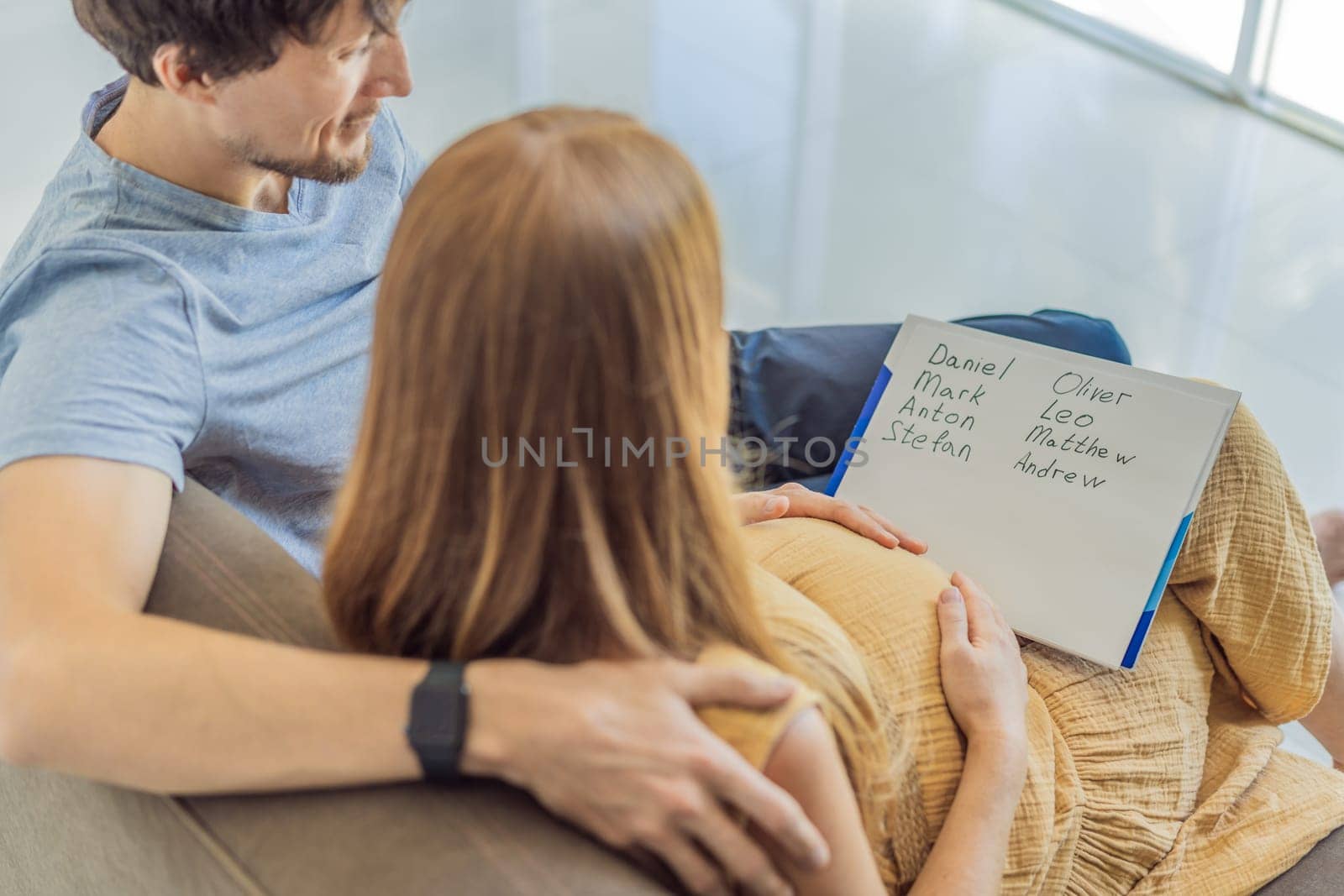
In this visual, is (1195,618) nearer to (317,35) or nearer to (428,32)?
(317,35)

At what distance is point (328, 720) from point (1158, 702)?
704mm

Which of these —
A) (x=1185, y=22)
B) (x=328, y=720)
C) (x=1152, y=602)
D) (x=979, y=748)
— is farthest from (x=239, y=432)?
(x=1185, y=22)

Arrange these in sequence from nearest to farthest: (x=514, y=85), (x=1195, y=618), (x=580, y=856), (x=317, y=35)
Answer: (x=580, y=856) < (x=317, y=35) < (x=1195, y=618) < (x=514, y=85)

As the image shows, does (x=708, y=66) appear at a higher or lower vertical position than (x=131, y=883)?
Answer: higher

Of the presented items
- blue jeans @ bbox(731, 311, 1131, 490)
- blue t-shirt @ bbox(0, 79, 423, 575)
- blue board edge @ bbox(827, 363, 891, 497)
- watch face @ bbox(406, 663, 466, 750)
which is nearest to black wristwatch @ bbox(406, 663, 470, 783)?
watch face @ bbox(406, 663, 466, 750)

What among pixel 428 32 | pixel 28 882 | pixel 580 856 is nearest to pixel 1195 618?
pixel 580 856

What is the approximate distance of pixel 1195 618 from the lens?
1224mm

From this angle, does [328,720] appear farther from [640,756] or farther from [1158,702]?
[1158,702]

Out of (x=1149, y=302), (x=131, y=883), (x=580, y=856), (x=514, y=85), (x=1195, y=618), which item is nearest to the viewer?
(x=580, y=856)

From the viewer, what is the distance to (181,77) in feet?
3.79

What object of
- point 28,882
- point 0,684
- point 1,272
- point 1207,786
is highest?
point 1,272

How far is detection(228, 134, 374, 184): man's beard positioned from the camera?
3.98 ft

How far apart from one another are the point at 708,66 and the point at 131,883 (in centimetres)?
242

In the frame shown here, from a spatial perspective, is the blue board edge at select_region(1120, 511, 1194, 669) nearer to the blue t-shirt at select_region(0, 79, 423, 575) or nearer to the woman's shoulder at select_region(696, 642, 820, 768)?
the woman's shoulder at select_region(696, 642, 820, 768)
